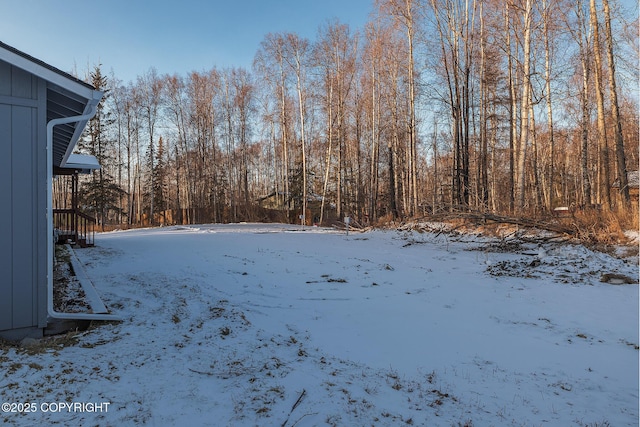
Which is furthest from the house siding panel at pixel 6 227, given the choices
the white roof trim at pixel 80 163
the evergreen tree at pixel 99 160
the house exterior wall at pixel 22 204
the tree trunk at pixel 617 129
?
the evergreen tree at pixel 99 160

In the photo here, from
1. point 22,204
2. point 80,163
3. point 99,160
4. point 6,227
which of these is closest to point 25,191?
point 22,204

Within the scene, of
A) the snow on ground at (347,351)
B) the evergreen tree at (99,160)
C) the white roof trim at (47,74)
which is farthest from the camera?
the evergreen tree at (99,160)

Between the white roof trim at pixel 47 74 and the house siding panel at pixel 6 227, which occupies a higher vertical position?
the white roof trim at pixel 47 74

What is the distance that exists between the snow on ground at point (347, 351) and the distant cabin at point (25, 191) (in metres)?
0.63

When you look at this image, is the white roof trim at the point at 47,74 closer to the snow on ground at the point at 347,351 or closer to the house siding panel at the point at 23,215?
the house siding panel at the point at 23,215

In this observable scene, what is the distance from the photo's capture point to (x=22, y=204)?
13.3ft

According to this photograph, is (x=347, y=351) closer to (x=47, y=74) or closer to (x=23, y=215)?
(x=23, y=215)

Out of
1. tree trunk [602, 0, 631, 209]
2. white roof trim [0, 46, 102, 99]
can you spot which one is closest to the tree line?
tree trunk [602, 0, 631, 209]

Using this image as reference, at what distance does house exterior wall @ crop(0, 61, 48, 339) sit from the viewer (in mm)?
3936

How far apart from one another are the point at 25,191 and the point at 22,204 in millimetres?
156

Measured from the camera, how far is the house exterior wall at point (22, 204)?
3.94 metres

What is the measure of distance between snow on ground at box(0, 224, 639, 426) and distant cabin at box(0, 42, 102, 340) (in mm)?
631

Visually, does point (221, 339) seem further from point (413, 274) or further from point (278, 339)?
point (413, 274)

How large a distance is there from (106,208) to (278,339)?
1202 inches
